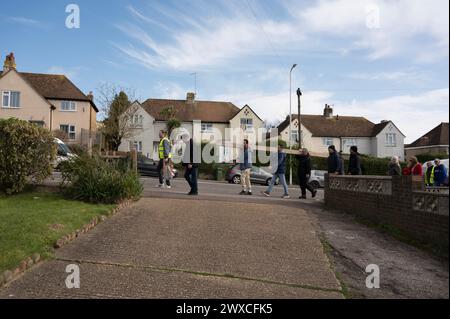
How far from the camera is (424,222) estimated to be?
1760 millimetres

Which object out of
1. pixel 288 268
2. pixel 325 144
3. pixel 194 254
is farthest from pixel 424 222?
pixel 325 144

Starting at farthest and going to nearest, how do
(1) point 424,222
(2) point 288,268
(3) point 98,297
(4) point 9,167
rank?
1. (4) point 9,167
2. (2) point 288,268
3. (3) point 98,297
4. (1) point 424,222

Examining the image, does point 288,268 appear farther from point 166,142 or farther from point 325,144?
point 325,144

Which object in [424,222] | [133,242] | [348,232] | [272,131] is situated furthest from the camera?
[272,131]

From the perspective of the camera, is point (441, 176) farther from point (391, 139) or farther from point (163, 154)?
point (391, 139)

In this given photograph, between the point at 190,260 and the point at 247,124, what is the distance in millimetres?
44169

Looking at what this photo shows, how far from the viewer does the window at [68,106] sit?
4194cm

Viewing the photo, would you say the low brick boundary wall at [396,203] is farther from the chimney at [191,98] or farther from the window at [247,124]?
the chimney at [191,98]

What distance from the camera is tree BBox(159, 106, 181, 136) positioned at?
44.0 m

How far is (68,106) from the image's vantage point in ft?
138

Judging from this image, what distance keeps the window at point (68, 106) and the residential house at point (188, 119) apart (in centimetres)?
596

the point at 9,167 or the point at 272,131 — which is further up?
the point at 272,131

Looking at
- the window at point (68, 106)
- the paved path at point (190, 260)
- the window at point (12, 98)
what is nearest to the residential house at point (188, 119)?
the window at point (68, 106)
